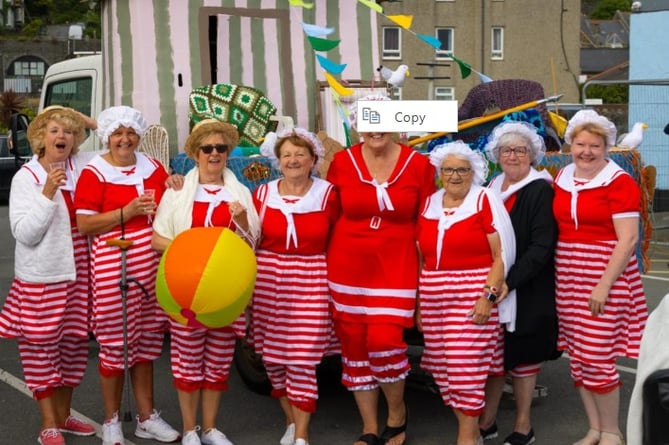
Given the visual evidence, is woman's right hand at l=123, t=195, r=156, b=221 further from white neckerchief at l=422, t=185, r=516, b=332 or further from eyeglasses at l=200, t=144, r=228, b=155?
white neckerchief at l=422, t=185, r=516, b=332

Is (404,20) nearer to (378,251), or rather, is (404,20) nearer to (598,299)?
(378,251)

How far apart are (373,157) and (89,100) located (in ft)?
12.6

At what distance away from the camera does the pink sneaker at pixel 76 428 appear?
17.8ft

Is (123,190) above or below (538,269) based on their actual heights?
above

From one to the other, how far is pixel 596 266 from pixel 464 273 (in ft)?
2.02

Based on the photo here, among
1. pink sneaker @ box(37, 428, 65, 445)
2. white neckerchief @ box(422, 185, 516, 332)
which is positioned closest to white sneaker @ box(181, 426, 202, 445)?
pink sneaker @ box(37, 428, 65, 445)

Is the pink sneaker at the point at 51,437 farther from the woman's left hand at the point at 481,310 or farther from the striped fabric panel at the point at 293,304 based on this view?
the woman's left hand at the point at 481,310

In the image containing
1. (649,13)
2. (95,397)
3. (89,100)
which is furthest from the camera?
(649,13)

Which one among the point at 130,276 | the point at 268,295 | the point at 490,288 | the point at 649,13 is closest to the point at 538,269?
the point at 490,288

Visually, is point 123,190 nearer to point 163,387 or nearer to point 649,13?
point 163,387

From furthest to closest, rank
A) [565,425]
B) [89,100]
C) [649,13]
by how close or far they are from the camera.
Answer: [649,13] < [89,100] < [565,425]

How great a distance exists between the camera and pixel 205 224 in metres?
4.86

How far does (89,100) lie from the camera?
8.08 metres

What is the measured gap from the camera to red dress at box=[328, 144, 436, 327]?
4836mm
